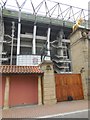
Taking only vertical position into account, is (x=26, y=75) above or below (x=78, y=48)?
below

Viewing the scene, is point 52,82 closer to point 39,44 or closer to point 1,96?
point 1,96

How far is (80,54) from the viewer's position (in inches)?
533

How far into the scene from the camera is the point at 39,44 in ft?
102

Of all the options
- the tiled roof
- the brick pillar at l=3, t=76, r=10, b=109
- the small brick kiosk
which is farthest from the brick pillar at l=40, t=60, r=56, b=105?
the brick pillar at l=3, t=76, r=10, b=109

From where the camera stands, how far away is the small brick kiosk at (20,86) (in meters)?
10.2

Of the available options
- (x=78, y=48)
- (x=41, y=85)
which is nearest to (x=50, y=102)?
(x=41, y=85)

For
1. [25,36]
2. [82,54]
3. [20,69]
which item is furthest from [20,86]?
[25,36]

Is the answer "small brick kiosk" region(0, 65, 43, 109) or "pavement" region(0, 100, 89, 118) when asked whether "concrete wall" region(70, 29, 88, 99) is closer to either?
"pavement" region(0, 100, 89, 118)

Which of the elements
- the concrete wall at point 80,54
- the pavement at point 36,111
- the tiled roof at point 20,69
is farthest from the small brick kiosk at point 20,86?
the concrete wall at point 80,54

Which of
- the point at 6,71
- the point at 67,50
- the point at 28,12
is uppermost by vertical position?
the point at 28,12

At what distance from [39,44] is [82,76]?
19518 mm

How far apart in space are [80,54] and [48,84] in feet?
16.0

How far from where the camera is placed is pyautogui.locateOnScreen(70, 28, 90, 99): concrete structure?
12711 millimetres

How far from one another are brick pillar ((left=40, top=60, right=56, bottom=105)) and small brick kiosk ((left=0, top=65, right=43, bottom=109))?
400mm
